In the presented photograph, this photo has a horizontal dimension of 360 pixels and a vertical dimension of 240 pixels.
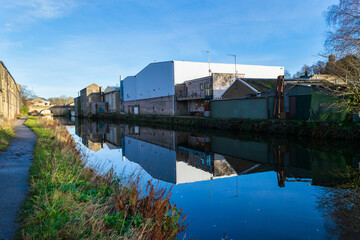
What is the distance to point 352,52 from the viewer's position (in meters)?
12.1

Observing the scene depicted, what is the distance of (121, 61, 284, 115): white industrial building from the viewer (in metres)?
32.8

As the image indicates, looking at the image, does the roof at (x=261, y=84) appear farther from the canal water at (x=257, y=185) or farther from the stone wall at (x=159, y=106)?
the stone wall at (x=159, y=106)

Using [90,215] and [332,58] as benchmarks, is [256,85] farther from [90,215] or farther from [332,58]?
[90,215]

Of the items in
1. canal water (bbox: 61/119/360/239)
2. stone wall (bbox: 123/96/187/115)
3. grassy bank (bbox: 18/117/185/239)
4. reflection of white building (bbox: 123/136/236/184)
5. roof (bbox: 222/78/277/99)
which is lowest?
reflection of white building (bbox: 123/136/236/184)

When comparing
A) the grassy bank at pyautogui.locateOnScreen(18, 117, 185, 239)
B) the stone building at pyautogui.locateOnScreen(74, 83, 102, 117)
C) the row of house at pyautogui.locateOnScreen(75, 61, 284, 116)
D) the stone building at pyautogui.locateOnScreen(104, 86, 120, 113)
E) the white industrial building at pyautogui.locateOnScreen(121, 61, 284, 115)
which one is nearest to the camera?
the grassy bank at pyautogui.locateOnScreen(18, 117, 185, 239)

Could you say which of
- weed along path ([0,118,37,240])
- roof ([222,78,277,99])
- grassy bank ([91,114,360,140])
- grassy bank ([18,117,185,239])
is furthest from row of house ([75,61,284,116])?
grassy bank ([18,117,185,239])

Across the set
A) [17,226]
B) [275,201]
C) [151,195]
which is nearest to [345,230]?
[275,201]

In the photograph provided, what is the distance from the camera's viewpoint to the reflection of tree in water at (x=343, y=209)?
4009 millimetres

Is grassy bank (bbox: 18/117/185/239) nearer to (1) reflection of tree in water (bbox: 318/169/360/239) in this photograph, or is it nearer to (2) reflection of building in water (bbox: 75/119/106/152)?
(1) reflection of tree in water (bbox: 318/169/360/239)

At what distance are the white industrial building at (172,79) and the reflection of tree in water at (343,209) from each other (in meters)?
22.0

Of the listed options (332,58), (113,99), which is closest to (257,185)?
(332,58)

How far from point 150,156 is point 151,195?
7471 mm

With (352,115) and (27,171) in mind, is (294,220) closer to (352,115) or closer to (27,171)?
(27,171)

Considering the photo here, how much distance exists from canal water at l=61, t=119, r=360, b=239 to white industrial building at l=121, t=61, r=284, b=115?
17.2 meters
